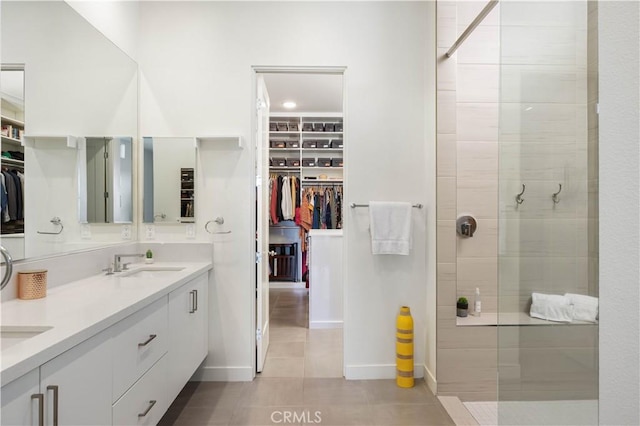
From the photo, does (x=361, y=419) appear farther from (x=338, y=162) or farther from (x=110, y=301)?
(x=338, y=162)

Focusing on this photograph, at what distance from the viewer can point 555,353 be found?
1.18 m

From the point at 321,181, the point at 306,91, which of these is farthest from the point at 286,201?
the point at 306,91

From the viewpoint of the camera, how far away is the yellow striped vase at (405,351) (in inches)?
90.8

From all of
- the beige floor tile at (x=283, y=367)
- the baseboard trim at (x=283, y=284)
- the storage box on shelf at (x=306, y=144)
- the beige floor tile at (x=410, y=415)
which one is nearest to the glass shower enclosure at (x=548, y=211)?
the beige floor tile at (x=410, y=415)

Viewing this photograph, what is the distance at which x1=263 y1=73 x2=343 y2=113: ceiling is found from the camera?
4.01m

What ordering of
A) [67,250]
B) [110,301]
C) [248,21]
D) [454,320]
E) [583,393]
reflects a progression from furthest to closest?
[248,21], [454,320], [67,250], [110,301], [583,393]

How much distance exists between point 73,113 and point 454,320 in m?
2.66

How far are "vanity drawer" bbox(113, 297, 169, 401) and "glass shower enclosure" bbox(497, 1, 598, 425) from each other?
1.60 m

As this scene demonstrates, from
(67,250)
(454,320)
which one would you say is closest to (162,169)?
(67,250)

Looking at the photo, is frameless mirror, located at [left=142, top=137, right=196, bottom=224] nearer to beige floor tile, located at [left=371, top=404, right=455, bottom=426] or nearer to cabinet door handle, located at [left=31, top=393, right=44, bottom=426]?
cabinet door handle, located at [left=31, top=393, right=44, bottom=426]

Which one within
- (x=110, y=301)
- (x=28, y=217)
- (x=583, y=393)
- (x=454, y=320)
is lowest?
(x=454, y=320)

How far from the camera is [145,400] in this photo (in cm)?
147

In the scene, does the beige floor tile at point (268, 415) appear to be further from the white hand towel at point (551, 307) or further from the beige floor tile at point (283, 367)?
the white hand towel at point (551, 307)

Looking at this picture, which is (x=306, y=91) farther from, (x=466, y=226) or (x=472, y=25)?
(x=466, y=226)
